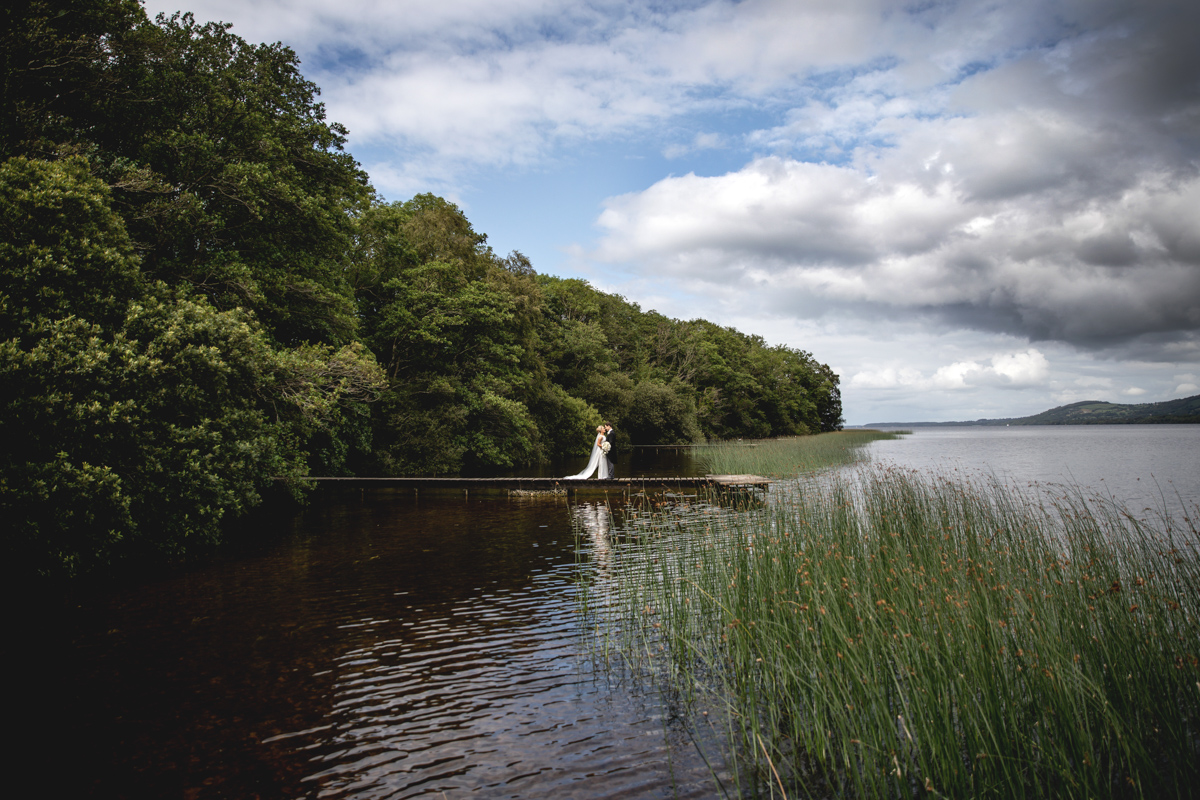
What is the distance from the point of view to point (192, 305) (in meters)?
10.3

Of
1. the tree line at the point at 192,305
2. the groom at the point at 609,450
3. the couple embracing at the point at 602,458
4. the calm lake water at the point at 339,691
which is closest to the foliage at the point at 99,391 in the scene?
the tree line at the point at 192,305

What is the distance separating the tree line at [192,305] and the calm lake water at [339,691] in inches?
63.8

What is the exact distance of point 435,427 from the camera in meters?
24.5

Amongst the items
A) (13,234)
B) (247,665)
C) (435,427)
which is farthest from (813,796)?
(435,427)

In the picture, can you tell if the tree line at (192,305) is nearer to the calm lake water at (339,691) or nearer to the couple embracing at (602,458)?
the calm lake water at (339,691)

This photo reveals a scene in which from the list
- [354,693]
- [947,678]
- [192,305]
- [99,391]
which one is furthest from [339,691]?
[192,305]

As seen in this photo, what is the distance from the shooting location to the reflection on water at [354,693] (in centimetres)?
393

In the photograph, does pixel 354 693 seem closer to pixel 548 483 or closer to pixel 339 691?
pixel 339 691

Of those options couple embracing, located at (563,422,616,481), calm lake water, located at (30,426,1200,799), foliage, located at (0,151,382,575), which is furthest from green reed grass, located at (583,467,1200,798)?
couple embracing, located at (563,422,616,481)

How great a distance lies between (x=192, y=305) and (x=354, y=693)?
25.9 ft

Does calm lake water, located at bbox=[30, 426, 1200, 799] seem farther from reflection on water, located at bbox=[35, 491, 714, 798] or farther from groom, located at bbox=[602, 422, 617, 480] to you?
groom, located at bbox=[602, 422, 617, 480]

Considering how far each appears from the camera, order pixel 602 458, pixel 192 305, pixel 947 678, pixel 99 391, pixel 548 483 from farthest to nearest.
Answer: pixel 602 458 → pixel 548 483 → pixel 192 305 → pixel 99 391 → pixel 947 678

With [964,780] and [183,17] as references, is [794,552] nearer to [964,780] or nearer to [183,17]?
[964,780]

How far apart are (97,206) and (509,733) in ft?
33.3
